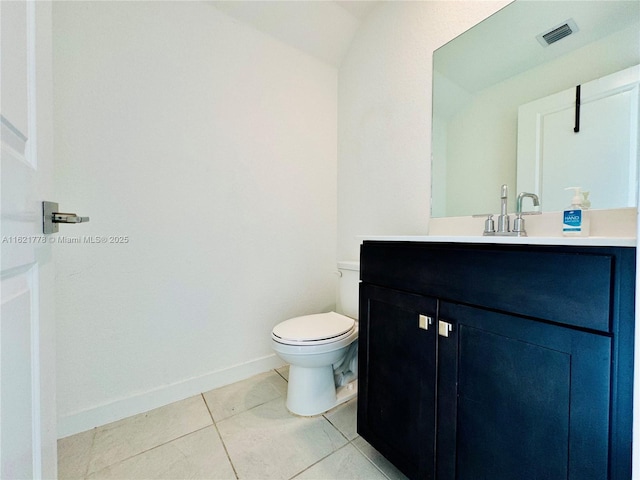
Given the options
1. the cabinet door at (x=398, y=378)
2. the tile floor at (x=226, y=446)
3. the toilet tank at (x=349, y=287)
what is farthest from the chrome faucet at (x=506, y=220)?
the tile floor at (x=226, y=446)

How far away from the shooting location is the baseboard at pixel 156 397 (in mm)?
1249

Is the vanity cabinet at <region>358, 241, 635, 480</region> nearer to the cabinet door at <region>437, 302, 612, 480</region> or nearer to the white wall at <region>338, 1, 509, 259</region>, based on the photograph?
the cabinet door at <region>437, 302, 612, 480</region>

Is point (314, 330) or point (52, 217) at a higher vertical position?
point (52, 217)

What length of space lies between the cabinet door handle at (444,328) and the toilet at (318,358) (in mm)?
599

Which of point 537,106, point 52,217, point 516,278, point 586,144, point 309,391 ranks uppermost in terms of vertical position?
point 537,106

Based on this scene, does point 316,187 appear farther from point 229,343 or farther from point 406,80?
point 229,343

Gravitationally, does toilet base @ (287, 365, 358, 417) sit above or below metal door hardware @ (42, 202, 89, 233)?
below

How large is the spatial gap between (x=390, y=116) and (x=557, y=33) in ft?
2.49

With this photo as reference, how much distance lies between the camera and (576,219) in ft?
3.02

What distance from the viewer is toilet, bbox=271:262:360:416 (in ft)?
4.19

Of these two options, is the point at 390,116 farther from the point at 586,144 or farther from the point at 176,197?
the point at 176,197

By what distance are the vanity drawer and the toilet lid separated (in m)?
0.50

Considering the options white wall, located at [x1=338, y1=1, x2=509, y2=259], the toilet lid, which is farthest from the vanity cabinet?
white wall, located at [x1=338, y1=1, x2=509, y2=259]

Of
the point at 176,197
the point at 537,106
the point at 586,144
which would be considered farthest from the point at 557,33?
the point at 176,197
